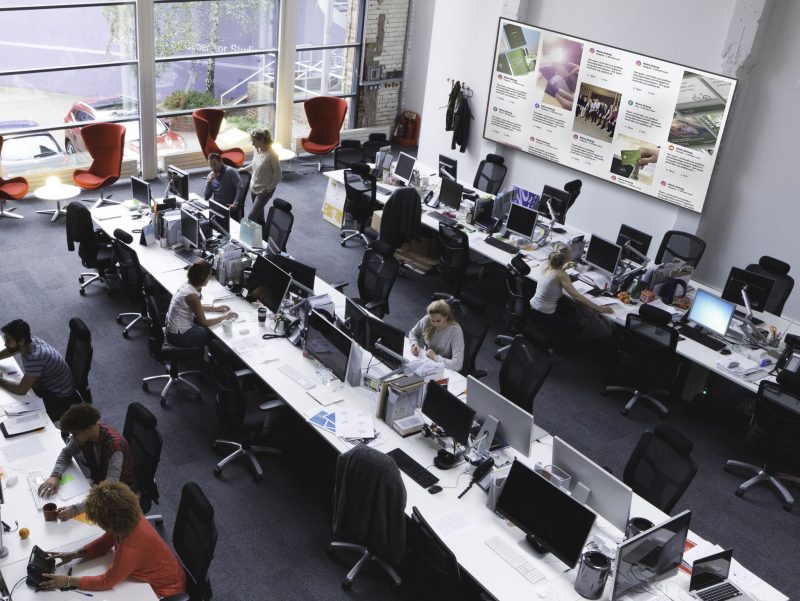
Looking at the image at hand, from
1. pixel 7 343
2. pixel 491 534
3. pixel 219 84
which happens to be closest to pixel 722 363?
pixel 491 534

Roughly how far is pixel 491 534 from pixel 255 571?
169 centimetres

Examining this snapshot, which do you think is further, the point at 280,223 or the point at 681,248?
the point at 681,248

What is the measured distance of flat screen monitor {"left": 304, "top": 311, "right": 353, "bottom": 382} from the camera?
6.27 metres

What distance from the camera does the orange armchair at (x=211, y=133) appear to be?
1195 centimetres

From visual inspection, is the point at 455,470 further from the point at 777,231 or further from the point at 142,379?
the point at 777,231

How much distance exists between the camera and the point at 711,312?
779 centimetres

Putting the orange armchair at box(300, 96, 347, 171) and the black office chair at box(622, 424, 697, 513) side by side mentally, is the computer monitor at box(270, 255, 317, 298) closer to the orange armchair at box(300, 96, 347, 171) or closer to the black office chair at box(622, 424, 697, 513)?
the black office chair at box(622, 424, 697, 513)

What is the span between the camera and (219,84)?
1275 centimetres

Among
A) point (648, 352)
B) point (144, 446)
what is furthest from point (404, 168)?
point (144, 446)

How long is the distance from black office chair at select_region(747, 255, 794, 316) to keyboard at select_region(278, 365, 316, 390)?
197 inches

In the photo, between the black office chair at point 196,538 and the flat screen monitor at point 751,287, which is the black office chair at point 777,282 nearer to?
the flat screen monitor at point 751,287

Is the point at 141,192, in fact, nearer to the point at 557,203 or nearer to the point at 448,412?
the point at 557,203

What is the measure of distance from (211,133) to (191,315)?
5.93m

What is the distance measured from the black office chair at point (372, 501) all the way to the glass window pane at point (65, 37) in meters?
8.45
